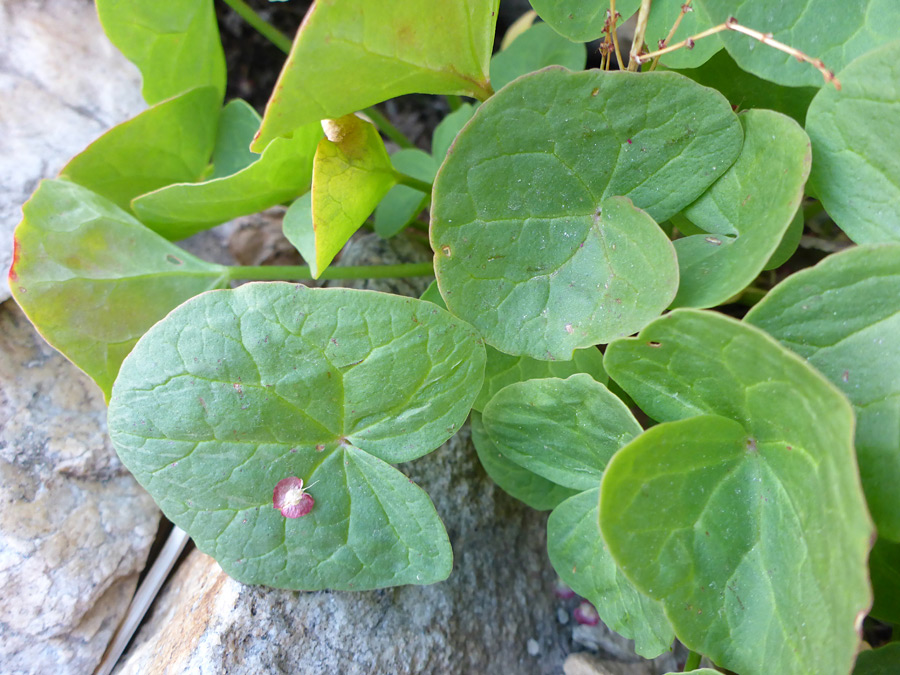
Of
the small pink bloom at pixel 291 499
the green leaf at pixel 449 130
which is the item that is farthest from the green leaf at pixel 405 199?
the small pink bloom at pixel 291 499

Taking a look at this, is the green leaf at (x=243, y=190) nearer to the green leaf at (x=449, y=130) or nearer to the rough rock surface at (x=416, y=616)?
the green leaf at (x=449, y=130)

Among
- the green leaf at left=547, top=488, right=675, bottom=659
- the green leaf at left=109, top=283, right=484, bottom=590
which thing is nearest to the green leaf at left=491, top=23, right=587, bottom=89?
the green leaf at left=109, top=283, right=484, bottom=590

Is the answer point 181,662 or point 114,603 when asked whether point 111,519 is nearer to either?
point 114,603

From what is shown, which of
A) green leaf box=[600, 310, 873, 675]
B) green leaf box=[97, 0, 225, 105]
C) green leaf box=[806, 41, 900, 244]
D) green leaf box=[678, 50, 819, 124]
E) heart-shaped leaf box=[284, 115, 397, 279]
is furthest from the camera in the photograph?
green leaf box=[97, 0, 225, 105]

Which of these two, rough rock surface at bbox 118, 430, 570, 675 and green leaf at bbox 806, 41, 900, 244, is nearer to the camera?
green leaf at bbox 806, 41, 900, 244

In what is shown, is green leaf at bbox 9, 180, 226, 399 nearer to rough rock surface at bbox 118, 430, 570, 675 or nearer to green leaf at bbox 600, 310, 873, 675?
rough rock surface at bbox 118, 430, 570, 675

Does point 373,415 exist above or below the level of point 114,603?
above

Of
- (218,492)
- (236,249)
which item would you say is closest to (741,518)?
(218,492)
